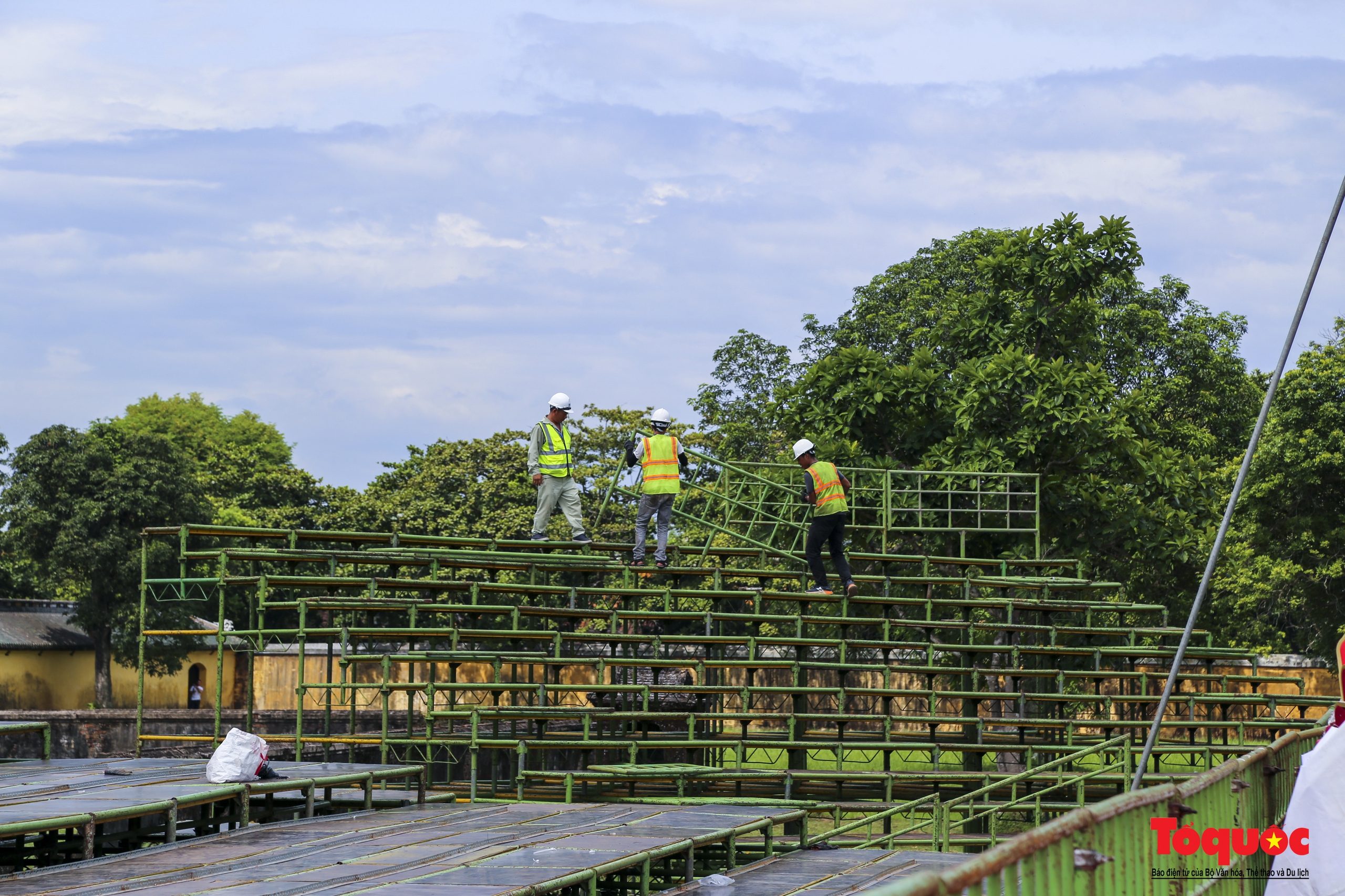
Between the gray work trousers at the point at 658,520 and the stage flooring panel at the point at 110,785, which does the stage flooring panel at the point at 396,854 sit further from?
the gray work trousers at the point at 658,520

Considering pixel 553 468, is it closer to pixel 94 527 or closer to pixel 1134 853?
pixel 1134 853

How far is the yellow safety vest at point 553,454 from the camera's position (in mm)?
15398

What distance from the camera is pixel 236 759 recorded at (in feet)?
26.7

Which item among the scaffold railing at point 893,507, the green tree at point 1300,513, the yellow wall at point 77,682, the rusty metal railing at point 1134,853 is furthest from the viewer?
the yellow wall at point 77,682

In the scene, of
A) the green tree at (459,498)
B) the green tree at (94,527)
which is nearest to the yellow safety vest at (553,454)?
the green tree at (459,498)

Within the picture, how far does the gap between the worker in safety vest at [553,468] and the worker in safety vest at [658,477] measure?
0.73 meters

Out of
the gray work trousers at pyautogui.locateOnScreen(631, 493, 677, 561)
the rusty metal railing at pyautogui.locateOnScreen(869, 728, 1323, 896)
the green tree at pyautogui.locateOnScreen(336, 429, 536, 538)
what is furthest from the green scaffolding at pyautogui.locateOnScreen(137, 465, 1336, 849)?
the green tree at pyautogui.locateOnScreen(336, 429, 536, 538)

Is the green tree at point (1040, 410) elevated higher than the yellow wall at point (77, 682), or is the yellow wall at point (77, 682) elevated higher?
the green tree at point (1040, 410)

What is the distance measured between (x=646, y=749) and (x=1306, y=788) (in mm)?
9862

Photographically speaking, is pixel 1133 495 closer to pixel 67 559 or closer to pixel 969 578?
pixel 969 578

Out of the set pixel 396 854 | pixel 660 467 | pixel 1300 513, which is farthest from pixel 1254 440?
pixel 1300 513

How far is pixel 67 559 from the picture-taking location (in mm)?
32062

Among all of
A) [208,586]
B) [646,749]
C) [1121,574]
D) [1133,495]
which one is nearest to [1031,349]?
[1133,495]

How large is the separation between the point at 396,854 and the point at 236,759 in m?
1.88
